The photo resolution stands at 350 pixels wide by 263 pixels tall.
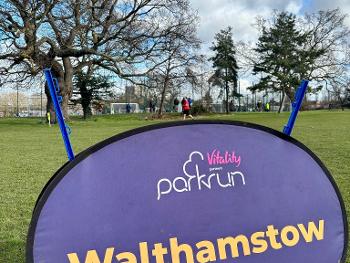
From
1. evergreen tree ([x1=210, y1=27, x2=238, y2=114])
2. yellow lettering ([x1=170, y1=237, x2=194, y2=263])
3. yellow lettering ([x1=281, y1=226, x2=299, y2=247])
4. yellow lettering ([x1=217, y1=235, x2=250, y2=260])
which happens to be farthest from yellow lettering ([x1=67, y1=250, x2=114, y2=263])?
evergreen tree ([x1=210, y1=27, x2=238, y2=114])

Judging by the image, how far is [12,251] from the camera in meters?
3.64

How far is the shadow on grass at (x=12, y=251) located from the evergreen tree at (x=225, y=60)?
210 feet

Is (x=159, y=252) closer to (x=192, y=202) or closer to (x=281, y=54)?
(x=192, y=202)

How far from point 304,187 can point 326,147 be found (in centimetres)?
964

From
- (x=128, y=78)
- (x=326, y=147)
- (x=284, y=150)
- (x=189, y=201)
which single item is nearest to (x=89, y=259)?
(x=189, y=201)

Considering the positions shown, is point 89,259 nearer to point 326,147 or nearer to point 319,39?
point 326,147

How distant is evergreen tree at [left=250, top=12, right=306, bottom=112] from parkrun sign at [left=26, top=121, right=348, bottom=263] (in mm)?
53666

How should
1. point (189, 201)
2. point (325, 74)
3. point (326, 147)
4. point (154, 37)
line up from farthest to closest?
point (325, 74) < point (154, 37) < point (326, 147) < point (189, 201)

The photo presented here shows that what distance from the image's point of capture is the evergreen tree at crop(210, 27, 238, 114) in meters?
68.6

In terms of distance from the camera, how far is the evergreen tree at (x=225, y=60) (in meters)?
68.6

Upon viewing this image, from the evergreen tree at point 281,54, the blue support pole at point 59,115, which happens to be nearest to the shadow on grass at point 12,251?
the blue support pole at point 59,115

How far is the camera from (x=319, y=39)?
53.7 m

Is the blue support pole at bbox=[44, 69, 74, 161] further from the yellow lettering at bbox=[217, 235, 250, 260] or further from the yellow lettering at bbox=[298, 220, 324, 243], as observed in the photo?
the yellow lettering at bbox=[298, 220, 324, 243]

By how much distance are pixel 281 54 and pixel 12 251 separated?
54.5m
